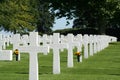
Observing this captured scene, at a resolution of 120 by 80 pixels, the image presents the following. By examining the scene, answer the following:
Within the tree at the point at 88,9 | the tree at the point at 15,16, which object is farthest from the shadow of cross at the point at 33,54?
the tree at the point at 15,16

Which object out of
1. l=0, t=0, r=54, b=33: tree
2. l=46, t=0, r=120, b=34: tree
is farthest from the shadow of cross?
l=0, t=0, r=54, b=33: tree

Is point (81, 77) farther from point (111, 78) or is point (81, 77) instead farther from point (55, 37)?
point (55, 37)

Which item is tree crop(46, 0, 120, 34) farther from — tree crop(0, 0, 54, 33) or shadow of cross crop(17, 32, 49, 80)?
shadow of cross crop(17, 32, 49, 80)

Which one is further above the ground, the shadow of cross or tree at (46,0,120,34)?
tree at (46,0,120,34)

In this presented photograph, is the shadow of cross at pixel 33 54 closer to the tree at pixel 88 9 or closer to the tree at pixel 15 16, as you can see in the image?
the tree at pixel 88 9

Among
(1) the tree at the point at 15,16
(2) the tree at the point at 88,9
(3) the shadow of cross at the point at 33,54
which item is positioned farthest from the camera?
(1) the tree at the point at 15,16

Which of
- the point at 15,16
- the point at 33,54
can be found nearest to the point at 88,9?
the point at 15,16

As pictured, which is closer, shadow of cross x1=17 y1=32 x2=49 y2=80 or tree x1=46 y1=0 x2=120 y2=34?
shadow of cross x1=17 y1=32 x2=49 y2=80

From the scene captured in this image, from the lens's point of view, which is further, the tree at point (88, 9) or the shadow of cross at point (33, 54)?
the tree at point (88, 9)

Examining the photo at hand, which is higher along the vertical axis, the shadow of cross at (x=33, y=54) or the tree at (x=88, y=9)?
the tree at (x=88, y=9)

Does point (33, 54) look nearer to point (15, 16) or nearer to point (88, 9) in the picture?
point (88, 9)

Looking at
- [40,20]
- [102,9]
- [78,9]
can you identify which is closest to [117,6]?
[102,9]

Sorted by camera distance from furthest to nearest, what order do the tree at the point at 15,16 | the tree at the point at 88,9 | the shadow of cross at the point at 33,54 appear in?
the tree at the point at 15,16 → the tree at the point at 88,9 → the shadow of cross at the point at 33,54

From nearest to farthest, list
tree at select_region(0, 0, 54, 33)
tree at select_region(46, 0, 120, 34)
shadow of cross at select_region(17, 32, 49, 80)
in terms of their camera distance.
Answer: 1. shadow of cross at select_region(17, 32, 49, 80)
2. tree at select_region(46, 0, 120, 34)
3. tree at select_region(0, 0, 54, 33)
